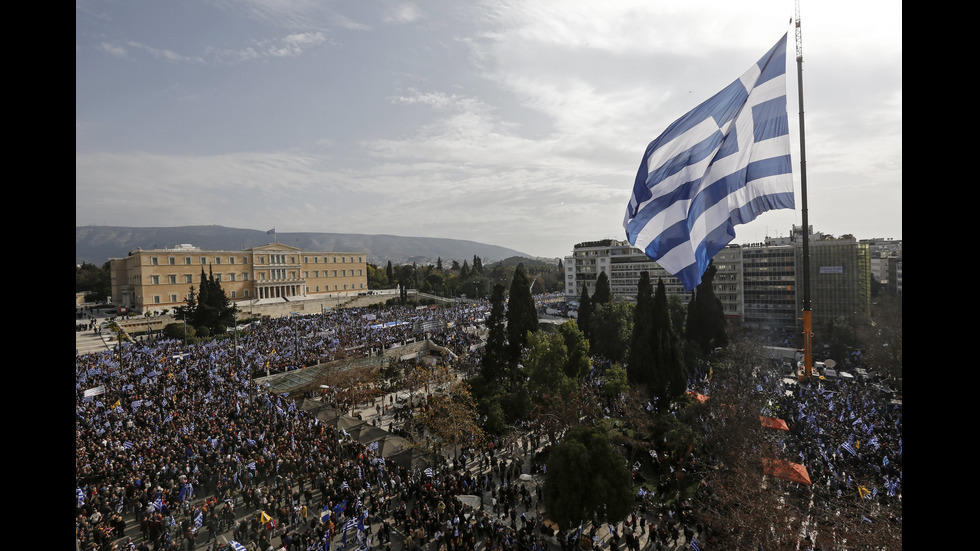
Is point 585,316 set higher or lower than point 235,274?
lower

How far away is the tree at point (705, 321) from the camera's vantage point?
3378 centimetres

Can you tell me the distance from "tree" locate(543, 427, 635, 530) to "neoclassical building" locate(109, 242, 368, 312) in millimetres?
47743

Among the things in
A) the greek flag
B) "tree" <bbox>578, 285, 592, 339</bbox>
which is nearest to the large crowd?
the greek flag

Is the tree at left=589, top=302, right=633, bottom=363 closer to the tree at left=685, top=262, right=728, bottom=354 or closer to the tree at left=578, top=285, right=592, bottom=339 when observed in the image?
the tree at left=578, top=285, right=592, bottom=339

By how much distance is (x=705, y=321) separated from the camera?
33.8 meters

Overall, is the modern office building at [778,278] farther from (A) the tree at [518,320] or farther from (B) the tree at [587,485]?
(B) the tree at [587,485]

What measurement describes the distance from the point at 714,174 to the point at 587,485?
816cm

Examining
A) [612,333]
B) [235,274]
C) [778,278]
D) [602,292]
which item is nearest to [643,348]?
[612,333]

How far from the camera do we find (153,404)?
2038 cm

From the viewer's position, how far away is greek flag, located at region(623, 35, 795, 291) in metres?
7.16

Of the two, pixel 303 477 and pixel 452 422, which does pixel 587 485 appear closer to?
pixel 452 422

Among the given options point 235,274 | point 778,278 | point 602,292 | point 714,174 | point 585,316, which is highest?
point 714,174
